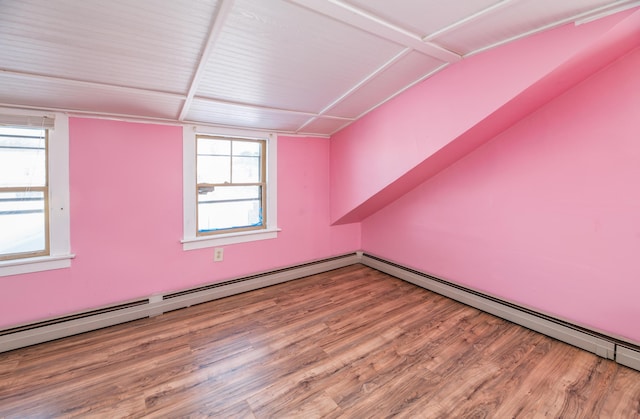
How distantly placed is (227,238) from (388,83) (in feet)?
7.22

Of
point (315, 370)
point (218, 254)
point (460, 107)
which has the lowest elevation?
point (315, 370)

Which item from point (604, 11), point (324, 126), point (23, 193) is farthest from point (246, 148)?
point (604, 11)

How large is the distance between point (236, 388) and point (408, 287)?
7.37 ft

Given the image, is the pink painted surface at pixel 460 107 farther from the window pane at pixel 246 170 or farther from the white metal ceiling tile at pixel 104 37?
the white metal ceiling tile at pixel 104 37

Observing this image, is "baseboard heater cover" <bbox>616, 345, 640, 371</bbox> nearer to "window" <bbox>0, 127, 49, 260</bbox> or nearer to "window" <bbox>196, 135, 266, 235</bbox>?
"window" <bbox>196, 135, 266, 235</bbox>

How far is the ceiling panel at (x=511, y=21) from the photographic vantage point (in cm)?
155

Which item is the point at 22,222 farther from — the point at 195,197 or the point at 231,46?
the point at 231,46

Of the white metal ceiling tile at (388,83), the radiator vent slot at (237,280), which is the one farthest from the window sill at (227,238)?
the white metal ceiling tile at (388,83)

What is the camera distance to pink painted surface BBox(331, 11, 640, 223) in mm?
1758

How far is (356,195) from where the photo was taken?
339 centimetres

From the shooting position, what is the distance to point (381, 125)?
2971 millimetres

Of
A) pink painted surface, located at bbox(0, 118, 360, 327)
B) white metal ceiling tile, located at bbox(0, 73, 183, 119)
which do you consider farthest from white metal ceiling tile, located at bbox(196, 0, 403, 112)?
pink painted surface, located at bbox(0, 118, 360, 327)

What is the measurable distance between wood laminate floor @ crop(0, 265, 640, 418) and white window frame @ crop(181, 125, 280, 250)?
71 centimetres

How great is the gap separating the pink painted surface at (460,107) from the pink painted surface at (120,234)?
1.62 meters
